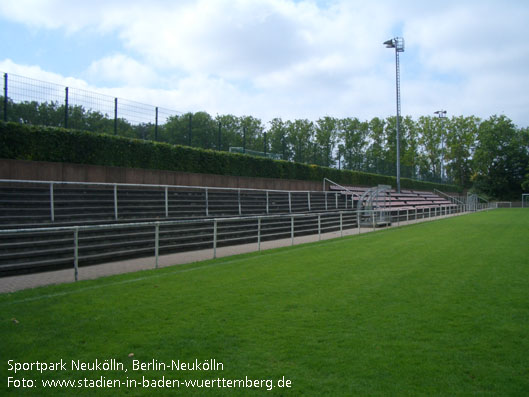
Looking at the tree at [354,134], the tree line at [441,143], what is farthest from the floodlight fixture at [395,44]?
the tree at [354,134]

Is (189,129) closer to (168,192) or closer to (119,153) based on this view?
(119,153)

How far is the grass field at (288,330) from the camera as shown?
333cm

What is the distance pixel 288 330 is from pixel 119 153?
13.2 m

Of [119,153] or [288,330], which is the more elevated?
[119,153]

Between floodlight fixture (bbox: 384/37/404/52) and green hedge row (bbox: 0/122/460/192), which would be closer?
green hedge row (bbox: 0/122/460/192)

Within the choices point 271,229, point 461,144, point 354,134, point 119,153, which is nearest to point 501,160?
point 461,144

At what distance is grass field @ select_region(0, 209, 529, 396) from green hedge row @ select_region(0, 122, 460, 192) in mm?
7842

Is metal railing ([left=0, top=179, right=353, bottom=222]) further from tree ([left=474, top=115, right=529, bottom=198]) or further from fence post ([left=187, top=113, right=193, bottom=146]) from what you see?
tree ([left=474, top=115, right=529, bottom=198])

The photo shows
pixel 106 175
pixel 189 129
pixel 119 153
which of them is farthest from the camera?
pixel 189 129

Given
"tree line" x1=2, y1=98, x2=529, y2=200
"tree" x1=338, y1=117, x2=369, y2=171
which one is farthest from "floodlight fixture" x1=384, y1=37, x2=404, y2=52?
"tree" x1=338, y1=117, x2=369, y2=171

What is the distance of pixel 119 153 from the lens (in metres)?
15.8

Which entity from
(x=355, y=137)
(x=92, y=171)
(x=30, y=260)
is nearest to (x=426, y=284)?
(x=30, y=260)

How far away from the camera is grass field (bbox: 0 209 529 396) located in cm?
333

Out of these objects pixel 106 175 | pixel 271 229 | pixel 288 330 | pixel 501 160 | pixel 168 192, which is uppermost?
pixel 501 160
